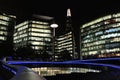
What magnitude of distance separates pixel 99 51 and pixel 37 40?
39.8m

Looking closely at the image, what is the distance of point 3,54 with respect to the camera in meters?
87.8

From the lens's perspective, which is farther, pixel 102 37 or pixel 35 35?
pixel 35 35

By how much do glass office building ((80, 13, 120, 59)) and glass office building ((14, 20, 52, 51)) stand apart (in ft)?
84.0

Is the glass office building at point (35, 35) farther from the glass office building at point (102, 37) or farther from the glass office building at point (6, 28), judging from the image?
the glass office building at point (102, 37)

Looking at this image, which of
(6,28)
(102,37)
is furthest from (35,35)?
(102,37)

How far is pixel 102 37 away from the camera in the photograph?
133 m

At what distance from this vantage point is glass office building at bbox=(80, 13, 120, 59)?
406 feet

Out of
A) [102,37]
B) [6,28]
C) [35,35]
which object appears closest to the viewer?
[6,28]

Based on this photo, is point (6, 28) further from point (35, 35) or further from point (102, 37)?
point (102, 37)

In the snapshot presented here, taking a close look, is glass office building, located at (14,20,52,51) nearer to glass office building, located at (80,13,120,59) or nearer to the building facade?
the building facade

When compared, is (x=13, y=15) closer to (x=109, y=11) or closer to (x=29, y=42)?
(x=29, y=42)

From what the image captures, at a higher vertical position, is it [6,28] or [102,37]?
[6,28]

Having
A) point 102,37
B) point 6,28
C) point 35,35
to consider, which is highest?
point 6,28

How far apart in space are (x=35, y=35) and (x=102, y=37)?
42.4 meters
